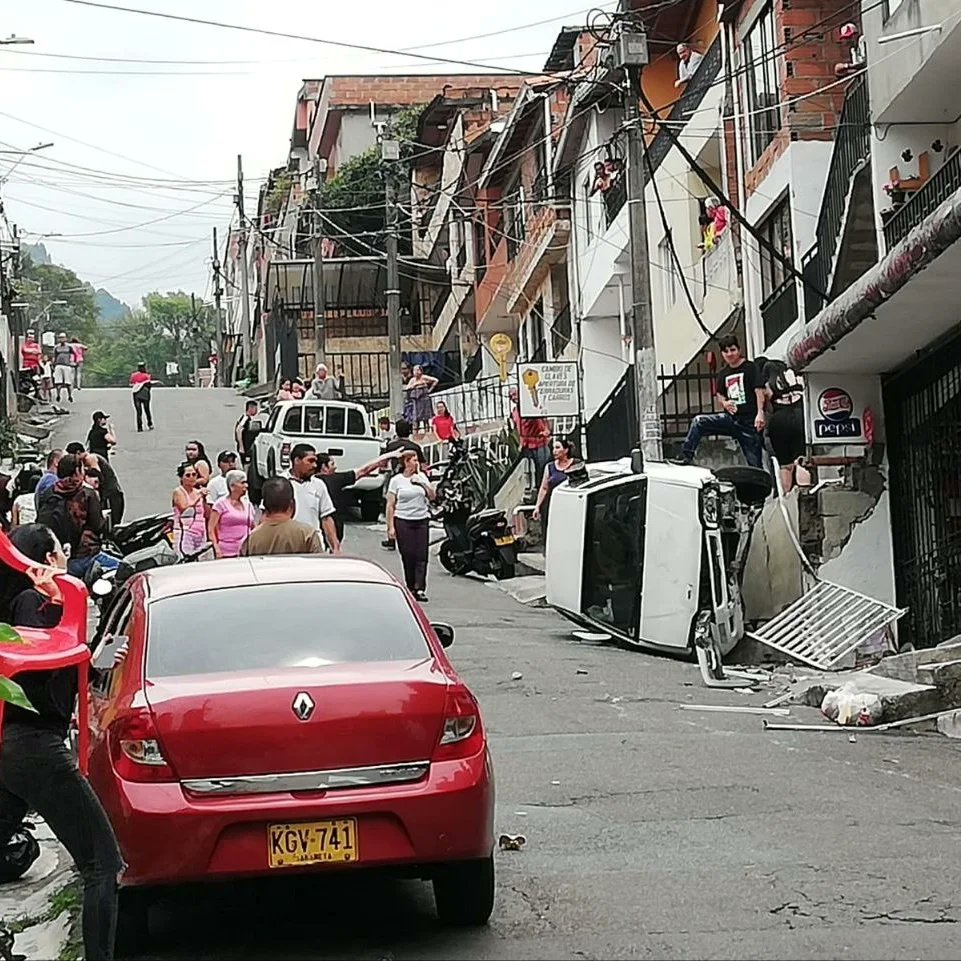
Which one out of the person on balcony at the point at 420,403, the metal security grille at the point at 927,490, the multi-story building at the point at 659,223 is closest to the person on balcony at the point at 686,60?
the multi-story building at the point at 659,223

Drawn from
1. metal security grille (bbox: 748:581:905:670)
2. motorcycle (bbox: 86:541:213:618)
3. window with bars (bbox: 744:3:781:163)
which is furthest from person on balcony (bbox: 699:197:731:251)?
motorcycle (bbox: 86:541:213:618)

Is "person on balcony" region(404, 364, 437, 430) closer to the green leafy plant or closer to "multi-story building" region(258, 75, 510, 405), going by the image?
"multi-story building" region(258, 75, 510, 405)

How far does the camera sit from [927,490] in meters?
17.7

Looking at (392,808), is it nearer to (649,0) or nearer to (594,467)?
(594,467)

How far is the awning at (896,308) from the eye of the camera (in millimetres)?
13031

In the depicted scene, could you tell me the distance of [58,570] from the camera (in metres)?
6.89

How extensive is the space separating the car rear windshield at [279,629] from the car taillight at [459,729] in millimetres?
398

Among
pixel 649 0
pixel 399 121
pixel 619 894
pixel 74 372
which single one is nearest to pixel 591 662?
pixel 619 894

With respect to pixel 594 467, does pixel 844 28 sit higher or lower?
higher

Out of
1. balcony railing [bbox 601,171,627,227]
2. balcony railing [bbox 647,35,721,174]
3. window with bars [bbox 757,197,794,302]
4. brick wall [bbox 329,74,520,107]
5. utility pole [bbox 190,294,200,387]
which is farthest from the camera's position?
utility pole [bbox 190,294,200,387]

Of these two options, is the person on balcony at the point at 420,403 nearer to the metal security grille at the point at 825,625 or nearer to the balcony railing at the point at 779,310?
the balcony railing at the point at 779,310

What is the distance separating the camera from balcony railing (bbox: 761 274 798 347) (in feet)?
72.7

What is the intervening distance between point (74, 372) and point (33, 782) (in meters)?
56.0

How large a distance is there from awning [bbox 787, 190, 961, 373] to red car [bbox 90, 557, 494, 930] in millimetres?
7194
